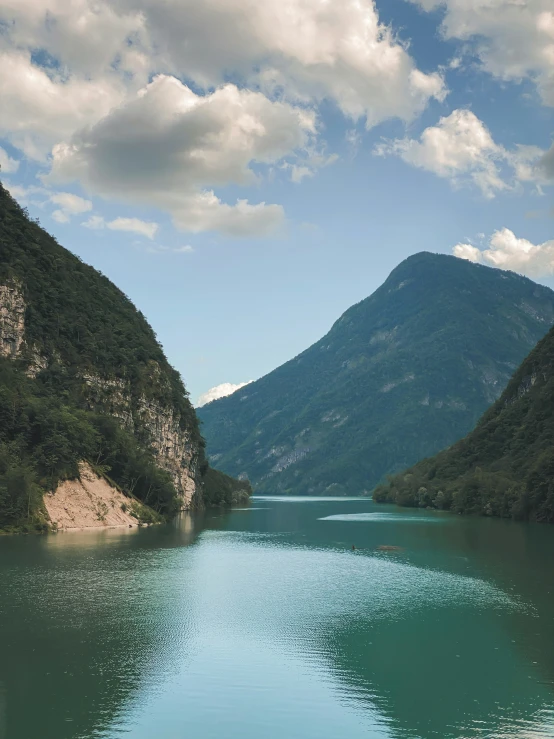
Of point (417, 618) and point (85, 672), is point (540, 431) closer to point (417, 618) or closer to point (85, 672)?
point (417, 618)

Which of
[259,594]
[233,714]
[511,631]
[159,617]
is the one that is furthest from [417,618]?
[233,714]

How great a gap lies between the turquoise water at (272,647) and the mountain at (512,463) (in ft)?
197

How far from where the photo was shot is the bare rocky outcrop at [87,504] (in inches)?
3372

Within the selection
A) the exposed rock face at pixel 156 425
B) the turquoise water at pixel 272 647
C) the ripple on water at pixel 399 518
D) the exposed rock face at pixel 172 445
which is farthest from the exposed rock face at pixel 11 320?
the ripple on water at pixel 399 518

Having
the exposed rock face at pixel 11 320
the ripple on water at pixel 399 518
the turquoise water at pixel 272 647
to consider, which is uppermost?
the exposed rock face at pixel 11 320

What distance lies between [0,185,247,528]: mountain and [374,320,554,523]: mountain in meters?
64.1

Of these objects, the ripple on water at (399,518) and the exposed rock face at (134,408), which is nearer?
the exposed rock face at (134,408)

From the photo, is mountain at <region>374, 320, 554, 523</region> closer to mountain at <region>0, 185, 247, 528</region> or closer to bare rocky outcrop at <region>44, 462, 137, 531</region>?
mountain at <region>0, 185, 247, 528</region>

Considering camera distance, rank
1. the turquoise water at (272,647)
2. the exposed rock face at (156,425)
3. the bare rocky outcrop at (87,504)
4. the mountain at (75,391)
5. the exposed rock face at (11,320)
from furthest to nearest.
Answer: the exposed rock face at (156,425), the exposed rock face at (11,320), the mountain at (75,391), the bare rocky outcrop at (87,504), the turquoise water at (272,647)

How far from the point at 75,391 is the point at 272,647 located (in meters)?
95.4

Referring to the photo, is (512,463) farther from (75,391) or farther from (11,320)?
(11,320)

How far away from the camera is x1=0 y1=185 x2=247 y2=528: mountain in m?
87.9

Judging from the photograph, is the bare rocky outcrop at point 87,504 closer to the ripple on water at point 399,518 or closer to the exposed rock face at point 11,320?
the exposed rock face at point 11,320

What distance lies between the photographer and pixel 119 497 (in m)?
101
